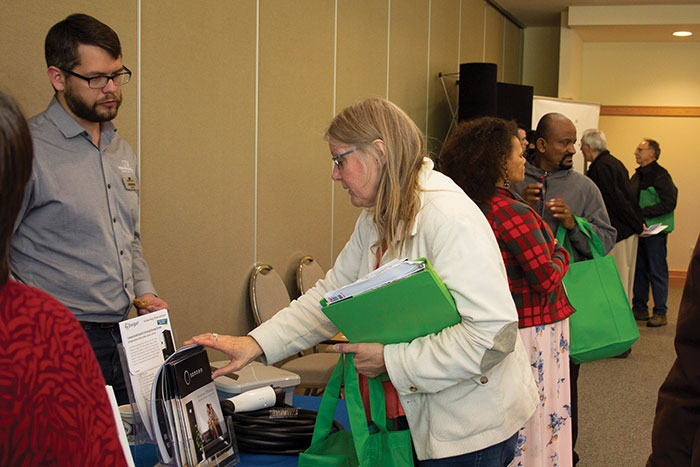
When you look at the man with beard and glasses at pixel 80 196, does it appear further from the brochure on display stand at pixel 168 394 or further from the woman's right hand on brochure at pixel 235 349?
the brochure on display stand at pixel 168 394

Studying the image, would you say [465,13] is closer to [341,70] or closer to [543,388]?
[341,70]

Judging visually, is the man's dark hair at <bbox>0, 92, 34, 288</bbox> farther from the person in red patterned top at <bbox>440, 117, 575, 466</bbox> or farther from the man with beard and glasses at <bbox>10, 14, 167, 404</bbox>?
the person in red patterned top at <bbox>440, 117, 575, 466</bbox>

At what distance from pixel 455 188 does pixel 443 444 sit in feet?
2.00

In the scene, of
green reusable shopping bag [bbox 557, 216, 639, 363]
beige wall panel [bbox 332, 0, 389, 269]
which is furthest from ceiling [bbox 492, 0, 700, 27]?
green reusable shopping bag [bbox 557, 216, 639, 363]

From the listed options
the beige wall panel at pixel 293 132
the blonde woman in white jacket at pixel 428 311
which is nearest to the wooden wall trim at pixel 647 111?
the beige wall panel at pixel 293 132

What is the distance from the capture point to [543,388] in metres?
2.74

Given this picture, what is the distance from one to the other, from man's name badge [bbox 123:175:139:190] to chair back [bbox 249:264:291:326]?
4.83ft

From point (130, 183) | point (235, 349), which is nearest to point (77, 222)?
point (130, 183)

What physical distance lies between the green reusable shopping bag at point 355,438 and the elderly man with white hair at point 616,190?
4.99 meters

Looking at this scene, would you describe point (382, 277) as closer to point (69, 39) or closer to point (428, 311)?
point (428, 311)

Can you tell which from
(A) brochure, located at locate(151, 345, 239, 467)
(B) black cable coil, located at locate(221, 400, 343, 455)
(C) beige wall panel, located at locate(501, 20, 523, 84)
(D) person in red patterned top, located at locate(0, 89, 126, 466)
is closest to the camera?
(D) person in red patterned top, located at locate(0, 89, 126, 466)

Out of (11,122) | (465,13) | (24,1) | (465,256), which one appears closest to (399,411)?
(465,256)

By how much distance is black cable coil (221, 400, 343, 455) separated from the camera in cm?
175

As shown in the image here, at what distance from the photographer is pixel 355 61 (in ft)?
17.1
